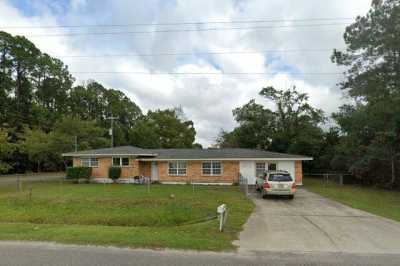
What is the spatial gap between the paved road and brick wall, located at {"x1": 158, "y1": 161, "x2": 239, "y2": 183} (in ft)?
65.0

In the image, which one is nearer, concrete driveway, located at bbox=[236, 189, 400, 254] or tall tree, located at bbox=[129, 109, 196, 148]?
concrete driveway, located at bbox=[236, 189, 400, 254]

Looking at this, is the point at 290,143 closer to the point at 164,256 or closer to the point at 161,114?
the point at 161,114

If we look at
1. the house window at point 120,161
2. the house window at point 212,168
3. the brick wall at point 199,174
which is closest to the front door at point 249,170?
the brick wall at point 199,174

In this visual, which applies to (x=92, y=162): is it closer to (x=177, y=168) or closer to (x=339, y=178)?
(x=177, y=168)

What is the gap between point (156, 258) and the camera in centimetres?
649

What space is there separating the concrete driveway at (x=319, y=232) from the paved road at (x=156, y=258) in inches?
19.3

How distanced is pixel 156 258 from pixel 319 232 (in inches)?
204

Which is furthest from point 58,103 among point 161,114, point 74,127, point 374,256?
point 374,256

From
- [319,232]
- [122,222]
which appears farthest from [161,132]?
[319,232]

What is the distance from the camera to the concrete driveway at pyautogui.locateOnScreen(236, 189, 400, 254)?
7.59 m

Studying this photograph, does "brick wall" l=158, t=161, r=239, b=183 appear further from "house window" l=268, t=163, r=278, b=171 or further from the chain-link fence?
the chain-link fence

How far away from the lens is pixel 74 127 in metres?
39.1

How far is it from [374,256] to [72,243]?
22.7ft

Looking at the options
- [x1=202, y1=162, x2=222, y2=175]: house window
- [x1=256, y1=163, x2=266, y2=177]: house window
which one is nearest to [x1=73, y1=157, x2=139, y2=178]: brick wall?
[x1=202, y1=162, x2=222, y2=175]: house window
